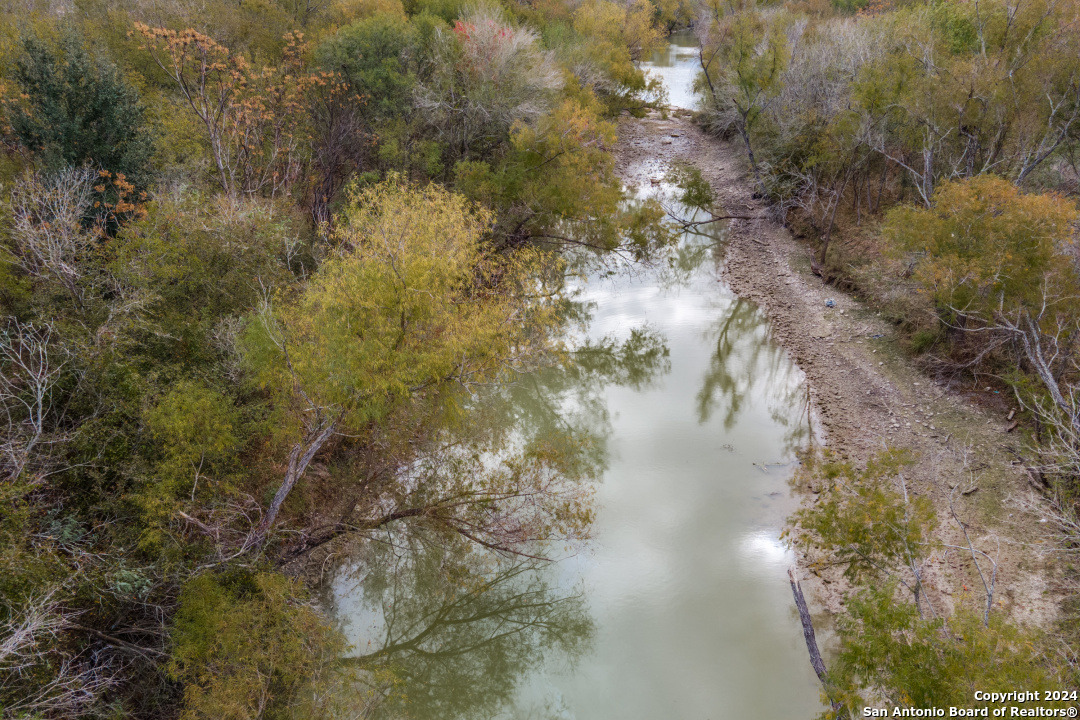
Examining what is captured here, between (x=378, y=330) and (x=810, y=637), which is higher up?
(x=378, y=330)

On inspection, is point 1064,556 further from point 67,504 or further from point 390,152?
point 390,152

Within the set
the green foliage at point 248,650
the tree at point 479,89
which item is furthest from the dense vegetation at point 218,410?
the tree at point 479,89

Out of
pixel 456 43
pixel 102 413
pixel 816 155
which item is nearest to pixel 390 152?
pixel 456 43

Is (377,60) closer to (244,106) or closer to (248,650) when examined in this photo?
(244,106)

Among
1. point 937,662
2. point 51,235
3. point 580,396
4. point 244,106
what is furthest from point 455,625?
point 244,106

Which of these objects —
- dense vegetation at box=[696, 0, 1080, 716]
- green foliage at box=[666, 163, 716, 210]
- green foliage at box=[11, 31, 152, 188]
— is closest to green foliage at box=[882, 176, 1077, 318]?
dense vegetation at box=[696, 0, 1080, 716]
